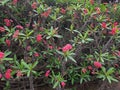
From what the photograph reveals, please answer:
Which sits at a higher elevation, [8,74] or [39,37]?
[39,37]

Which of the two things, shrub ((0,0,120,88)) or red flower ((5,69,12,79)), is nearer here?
red flower ((5,69,12,79))

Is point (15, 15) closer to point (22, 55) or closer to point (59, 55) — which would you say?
point (22, 55)

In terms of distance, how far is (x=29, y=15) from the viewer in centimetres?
337

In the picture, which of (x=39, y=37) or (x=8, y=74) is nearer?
(x=8, y=74)

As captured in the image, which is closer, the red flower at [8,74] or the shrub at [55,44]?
the red flower at [8,74]

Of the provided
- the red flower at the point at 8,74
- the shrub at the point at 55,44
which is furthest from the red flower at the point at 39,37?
the red flower at the point at 8,74

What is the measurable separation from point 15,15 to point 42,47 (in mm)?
664

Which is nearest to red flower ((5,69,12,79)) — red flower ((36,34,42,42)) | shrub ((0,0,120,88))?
shrub ((0,0,120,88))

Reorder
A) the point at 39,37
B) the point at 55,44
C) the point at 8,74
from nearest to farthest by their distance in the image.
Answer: the point at 8,74 → the point at 39,37 → the point at 55,44

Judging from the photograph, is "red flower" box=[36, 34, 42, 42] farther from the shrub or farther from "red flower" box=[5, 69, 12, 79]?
"red flower" box=[5, 69, 12, 79]

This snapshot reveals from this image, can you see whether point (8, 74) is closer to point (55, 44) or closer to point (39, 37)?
point (39, 37)

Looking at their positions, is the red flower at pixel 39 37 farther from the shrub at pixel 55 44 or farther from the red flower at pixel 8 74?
the red flower at pixel 8 74

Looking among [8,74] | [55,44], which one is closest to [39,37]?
[55,44]

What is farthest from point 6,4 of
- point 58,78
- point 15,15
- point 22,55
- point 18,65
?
point 58,78
